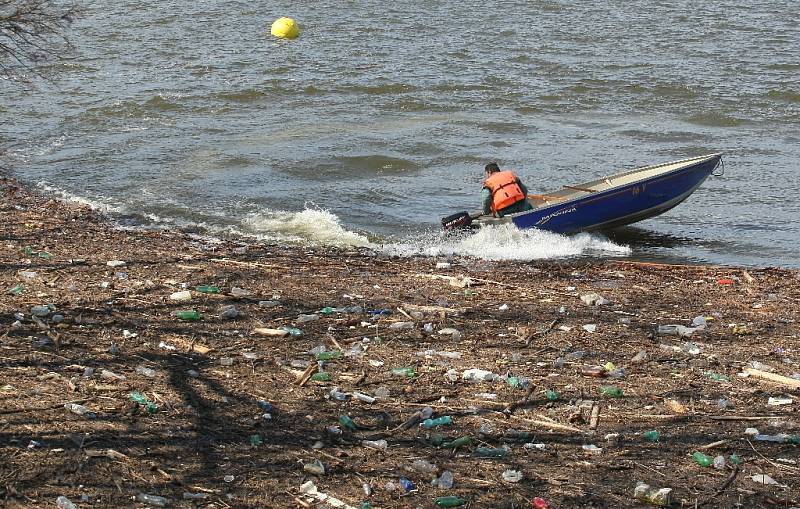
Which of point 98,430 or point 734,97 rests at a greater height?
point 98,430

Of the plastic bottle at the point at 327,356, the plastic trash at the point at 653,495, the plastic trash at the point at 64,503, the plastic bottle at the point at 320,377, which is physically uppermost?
the plastic trash at the point at 64,503

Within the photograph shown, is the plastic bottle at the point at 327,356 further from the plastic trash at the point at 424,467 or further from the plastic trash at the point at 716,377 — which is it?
the plastic trash at the point at 716,377

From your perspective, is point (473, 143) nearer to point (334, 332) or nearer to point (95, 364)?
point (334, 332)

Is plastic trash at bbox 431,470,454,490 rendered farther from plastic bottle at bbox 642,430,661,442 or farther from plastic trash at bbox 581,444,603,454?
plastic bottle at bbox 642,430,661,442

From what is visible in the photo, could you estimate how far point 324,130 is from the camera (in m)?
22.2

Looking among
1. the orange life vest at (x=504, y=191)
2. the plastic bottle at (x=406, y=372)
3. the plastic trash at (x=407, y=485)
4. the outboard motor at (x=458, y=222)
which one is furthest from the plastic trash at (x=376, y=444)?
the orange life vest at (x=504, y=191)

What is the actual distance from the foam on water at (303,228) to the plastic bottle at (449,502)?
355 inches

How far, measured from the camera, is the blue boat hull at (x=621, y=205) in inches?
581

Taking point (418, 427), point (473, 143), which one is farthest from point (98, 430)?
point (473, 143)

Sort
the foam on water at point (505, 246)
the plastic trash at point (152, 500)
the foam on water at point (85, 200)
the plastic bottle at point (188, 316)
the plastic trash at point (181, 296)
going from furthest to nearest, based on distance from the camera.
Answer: the foam on water at point (85, 200) → the foam on water at point (505, 246) → the plastic trash at point (181, 296) → the plastic bottle at point (188, 316) → the plastic trash at point (152, 500)

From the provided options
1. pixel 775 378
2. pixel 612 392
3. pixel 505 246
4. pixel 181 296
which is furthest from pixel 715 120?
pixel 612 392

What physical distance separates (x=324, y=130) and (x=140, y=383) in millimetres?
15488

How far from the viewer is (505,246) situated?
46.9ft

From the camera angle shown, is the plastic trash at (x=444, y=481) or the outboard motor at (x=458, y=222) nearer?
the plastic trash at (x=444, y=481)
